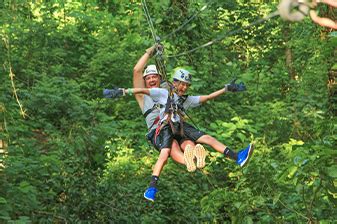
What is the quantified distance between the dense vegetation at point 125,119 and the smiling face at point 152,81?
4.17ft

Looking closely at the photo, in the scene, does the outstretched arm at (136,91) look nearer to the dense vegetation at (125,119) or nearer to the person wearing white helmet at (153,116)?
the person wearing white helmet at (153,116)

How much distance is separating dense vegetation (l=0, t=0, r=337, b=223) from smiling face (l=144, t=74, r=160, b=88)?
1.27 meters

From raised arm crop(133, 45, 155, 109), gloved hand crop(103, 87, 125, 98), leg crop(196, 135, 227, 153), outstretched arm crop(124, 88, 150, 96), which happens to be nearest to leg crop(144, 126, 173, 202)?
leg crop(196, 135, 227, 153)

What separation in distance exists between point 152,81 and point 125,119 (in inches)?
192

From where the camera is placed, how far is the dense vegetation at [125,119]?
860cm

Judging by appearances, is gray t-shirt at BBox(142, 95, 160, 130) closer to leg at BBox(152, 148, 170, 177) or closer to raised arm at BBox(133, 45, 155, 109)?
raised arm at BBox(133, 45, 155, 109)

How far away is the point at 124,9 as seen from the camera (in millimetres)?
15383

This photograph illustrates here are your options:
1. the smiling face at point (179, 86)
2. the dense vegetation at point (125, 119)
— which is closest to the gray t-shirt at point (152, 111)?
the smiling face at point (179, 86)

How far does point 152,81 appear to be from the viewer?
6.93 metres

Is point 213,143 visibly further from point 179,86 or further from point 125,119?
point 125,119

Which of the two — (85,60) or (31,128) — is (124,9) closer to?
(85,60)

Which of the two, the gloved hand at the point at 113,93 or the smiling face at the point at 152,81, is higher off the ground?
the gloved hand at the point at 113,93

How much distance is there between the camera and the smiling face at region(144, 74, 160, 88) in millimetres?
6926

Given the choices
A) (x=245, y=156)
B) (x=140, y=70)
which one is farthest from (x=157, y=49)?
(x=245, y=156)
